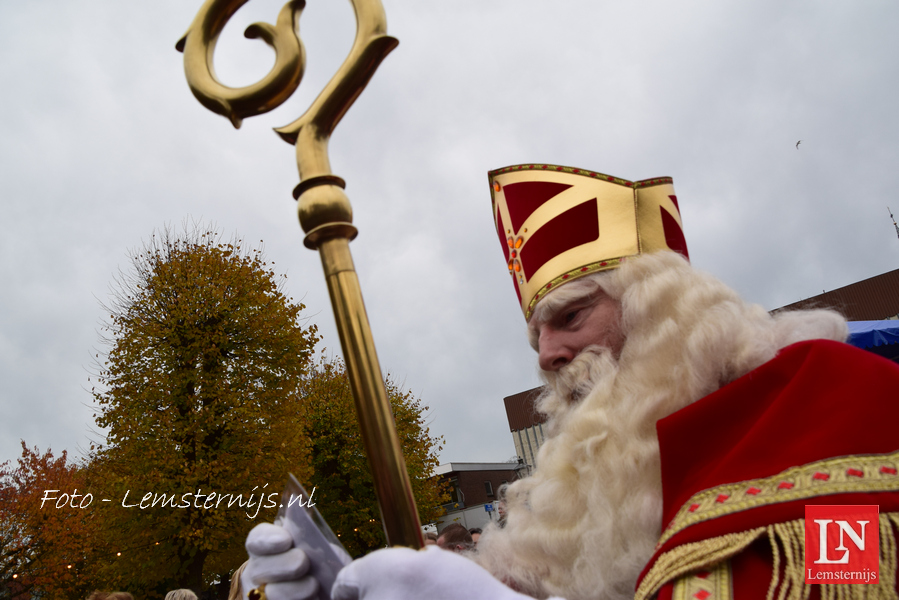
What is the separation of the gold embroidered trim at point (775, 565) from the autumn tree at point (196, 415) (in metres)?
11.3

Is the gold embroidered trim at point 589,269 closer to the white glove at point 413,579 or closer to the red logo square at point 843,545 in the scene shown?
the red logo square at point 843,545

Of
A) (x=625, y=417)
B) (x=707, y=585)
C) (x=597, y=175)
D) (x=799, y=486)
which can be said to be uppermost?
(x=597, y=175)

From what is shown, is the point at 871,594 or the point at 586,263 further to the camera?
the point at 586,263

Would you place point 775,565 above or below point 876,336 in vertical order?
below

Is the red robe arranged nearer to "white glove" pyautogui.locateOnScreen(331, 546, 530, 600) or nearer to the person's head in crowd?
"white glove" pyautogui.locateOnScreen(331, 546, 530, 600)

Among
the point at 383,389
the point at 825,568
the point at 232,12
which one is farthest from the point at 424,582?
the point at 232,12

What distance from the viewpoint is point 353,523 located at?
18.4m

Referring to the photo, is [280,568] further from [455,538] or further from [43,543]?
[43,543]

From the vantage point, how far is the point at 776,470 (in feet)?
4.19

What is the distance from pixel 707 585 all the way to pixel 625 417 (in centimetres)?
74

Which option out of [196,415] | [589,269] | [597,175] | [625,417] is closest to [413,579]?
[625,417]

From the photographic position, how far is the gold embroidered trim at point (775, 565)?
107cm

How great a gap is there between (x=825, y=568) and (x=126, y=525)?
42.5 ft

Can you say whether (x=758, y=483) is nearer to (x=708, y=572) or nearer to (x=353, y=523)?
(x=708, y=572)
